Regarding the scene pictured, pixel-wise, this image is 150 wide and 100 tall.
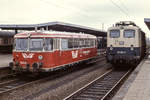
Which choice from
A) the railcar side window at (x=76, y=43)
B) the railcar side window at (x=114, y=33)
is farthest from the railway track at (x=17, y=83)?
the railcar side window at (x=114, y=33)

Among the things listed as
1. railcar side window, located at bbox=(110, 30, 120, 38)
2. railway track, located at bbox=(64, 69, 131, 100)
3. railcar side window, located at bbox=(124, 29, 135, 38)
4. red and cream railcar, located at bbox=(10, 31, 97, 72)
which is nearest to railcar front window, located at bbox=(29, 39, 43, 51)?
red and cream railcar, located at bbox=(10, 31, 97, 72)

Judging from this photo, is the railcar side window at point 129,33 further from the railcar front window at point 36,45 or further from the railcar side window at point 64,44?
the railcar front window at point 36,45

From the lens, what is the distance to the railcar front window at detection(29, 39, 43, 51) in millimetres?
13930

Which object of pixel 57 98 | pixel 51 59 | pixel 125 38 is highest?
pixel 125 38

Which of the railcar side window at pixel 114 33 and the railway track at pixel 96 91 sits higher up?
the railcar side window at pixel 114 33

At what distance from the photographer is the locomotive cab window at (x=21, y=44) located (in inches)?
565

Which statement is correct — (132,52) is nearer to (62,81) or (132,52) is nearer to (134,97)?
(62,81)

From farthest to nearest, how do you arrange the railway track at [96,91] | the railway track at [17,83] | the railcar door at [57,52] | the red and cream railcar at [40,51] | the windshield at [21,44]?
the railcar door at [57,52] → the windshield at [21,44] → the red and cream railcar at [40,51] → the railway track at [17,83] → the railway track at [96,91]

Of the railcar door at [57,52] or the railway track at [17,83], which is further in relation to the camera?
the railcar door at [57,52]

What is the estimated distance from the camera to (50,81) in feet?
46.3

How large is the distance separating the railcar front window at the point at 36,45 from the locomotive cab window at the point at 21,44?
0.37 meters

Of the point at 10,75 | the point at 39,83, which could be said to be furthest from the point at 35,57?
the point at 10,75

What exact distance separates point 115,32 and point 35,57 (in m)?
8.08

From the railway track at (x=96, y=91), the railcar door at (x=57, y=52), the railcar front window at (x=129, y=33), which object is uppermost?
the railcar front window at (x=129, y=33)
